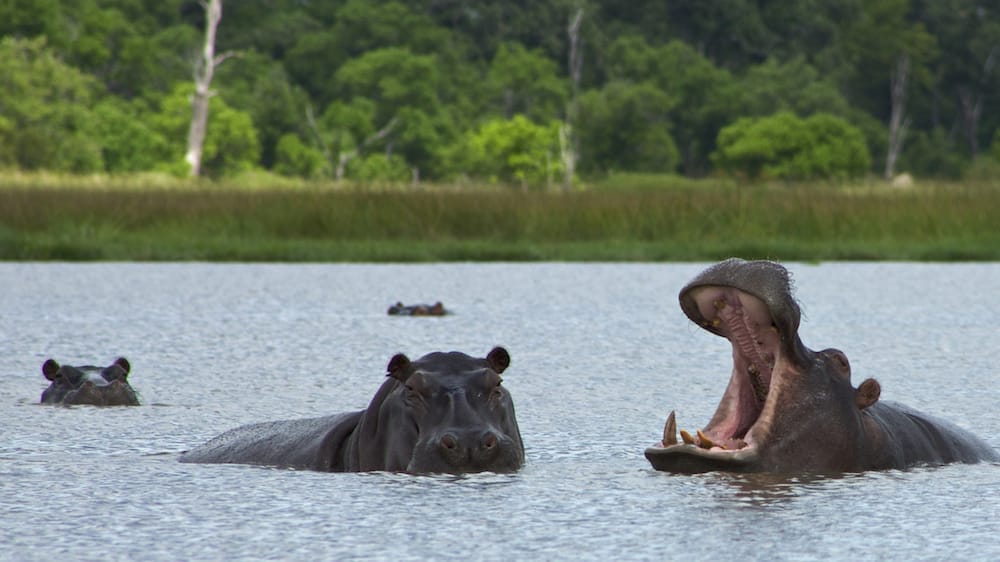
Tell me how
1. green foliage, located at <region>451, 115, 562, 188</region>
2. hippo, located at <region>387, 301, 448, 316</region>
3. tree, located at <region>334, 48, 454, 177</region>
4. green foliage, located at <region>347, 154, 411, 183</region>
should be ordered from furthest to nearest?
tree, located at <region>334, 48, 454, 177</region>, green foliage, located at <region>347, 154, 411, 183</region>, green foliage, located at <region>451, 115, 562, 188</region>, hippo, located at <region>387, 301, 448, 316</region>

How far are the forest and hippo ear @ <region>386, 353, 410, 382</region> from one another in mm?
33912

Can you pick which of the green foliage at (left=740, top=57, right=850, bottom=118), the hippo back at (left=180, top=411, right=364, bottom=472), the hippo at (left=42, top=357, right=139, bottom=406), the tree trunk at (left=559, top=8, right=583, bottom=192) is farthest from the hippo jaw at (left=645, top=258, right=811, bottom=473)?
the green foliage at (left=740, top=57, right=850, bottom=118)

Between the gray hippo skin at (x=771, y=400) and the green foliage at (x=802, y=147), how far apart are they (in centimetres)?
4462

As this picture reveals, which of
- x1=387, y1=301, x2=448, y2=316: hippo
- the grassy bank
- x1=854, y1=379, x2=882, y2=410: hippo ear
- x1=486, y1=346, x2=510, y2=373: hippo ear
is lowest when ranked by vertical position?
x1=387, y1=301, x2=448, y2=316: hippo

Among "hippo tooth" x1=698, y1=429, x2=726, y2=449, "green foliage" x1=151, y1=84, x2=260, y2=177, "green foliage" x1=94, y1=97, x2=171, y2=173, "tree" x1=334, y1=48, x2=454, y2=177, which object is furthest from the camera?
"tree" x1=334, y1=48, x2=454, y2=177

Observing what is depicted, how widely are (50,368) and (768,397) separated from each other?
2.73m

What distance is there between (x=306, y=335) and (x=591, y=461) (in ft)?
13.7

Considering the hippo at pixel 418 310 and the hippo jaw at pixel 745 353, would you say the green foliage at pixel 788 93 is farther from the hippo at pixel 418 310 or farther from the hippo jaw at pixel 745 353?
the hippo jaw at pixel 745 353

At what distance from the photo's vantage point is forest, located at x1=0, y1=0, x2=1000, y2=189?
45281 mm

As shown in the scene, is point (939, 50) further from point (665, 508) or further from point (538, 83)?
point (665, 508)

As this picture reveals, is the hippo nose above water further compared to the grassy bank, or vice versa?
the grassy bank

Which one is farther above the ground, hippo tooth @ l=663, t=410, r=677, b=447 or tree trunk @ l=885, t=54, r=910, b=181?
tree trunk @ l=885, t=54, r=910, b=181

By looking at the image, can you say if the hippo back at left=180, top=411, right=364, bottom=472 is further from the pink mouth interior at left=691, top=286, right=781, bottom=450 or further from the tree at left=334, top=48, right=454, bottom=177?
the tree at left=334, top=48, right=454, bottom=177

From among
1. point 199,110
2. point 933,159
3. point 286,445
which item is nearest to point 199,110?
point 199,110
